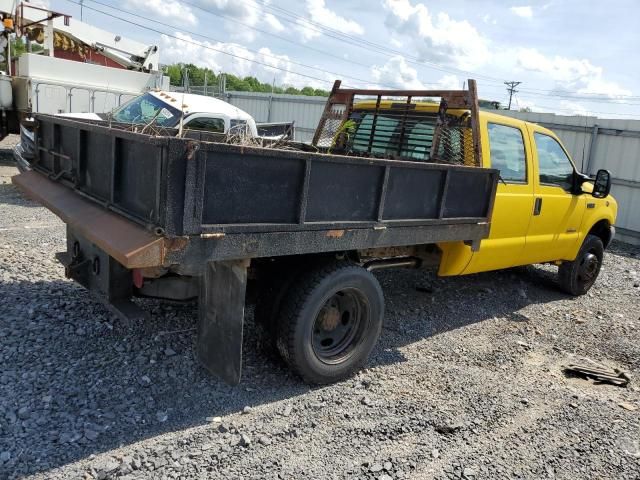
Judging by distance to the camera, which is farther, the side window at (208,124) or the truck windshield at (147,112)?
the side window at (208,124)

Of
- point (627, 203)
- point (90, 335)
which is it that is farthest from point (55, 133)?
point (627, 203)

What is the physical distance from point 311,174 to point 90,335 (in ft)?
7.14

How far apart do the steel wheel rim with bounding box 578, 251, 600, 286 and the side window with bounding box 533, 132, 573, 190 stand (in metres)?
1.21

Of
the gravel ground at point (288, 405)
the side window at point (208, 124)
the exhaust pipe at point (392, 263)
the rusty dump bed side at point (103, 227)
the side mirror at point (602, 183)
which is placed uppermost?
the side window at point (208, 124)

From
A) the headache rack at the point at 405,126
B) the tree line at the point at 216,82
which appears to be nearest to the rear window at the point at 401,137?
the headache rack at the point at 405,126

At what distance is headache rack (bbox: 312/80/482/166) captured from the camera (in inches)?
198

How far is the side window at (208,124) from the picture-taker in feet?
27.0

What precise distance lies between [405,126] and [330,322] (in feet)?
7.90

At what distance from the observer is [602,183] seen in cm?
644

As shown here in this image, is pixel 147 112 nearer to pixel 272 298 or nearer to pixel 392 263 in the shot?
pixel 392 263

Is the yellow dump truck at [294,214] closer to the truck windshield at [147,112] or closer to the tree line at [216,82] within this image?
the truck windshield at [147,112]

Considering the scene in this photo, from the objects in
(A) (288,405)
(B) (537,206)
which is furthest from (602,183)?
(A) (288,405)

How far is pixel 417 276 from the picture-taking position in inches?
272

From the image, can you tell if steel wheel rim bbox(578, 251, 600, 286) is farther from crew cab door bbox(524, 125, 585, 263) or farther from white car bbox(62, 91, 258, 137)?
white car bbox(62, 91, 258, 137)
